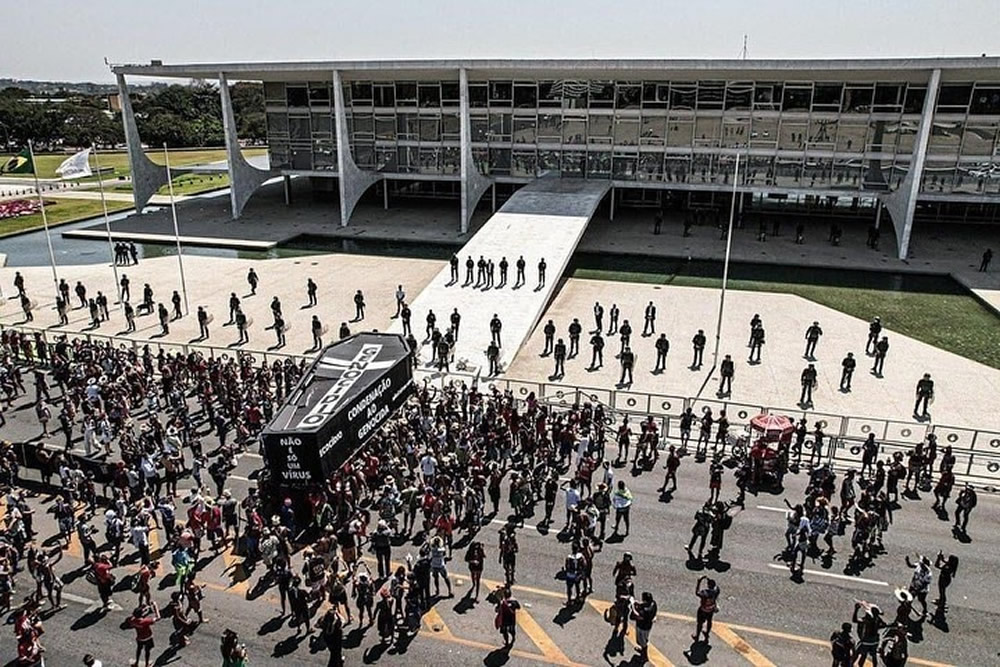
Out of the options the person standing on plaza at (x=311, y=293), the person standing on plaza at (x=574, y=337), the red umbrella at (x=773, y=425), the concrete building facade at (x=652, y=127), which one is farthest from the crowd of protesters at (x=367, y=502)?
the concrete building facade at (x=652, y=127)

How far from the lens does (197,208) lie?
5028 cm

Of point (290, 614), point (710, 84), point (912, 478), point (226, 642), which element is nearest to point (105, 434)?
point (290, 614)

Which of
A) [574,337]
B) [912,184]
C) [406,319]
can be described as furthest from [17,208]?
[912,184]

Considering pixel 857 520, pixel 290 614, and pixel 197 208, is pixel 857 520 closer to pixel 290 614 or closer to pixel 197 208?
pixel 290 614

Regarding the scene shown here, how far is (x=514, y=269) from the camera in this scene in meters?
31.0

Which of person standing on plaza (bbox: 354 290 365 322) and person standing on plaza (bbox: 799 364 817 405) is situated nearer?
person standing on plaza (bbox: 799 364 817 405)

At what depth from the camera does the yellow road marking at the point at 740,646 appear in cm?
1097

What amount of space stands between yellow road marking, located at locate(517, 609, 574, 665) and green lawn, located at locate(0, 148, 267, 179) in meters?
75.9

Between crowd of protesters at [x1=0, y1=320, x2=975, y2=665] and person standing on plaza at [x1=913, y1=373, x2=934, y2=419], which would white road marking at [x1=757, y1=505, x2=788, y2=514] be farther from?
person standing on plaza at [x1=913, y1=373, x2=934, y2=419]

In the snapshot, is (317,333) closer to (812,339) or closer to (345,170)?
(812,339)

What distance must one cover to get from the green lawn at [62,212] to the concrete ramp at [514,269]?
3200cm

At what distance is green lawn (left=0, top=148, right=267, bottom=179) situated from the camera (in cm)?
7782

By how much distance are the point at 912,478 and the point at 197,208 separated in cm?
4741

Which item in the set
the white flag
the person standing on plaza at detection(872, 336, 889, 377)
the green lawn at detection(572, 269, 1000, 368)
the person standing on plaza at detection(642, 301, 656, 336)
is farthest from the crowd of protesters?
the white flag
